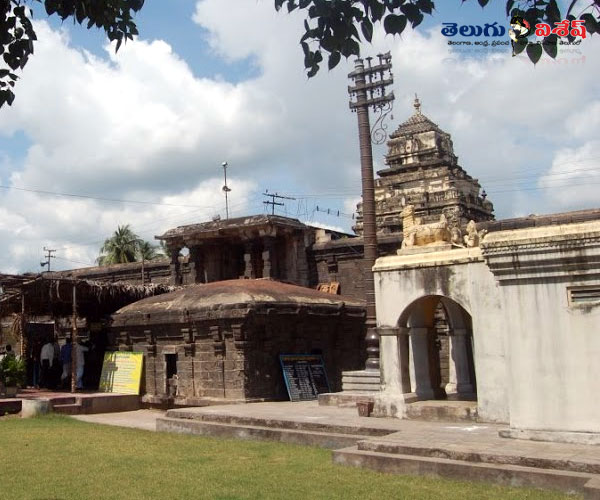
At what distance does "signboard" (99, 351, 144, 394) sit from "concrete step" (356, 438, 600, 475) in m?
12.0

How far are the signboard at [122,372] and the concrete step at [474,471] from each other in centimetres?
1187

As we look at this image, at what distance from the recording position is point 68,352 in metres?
20.4

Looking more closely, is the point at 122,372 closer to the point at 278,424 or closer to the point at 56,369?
the point at 56,369

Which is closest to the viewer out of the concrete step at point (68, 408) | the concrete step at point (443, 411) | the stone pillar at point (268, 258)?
the concrete step at point (443, 411)

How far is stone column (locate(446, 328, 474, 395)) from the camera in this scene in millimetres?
12820

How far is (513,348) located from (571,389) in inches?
30.9

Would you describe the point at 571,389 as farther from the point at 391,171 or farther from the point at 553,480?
the point at 391,171

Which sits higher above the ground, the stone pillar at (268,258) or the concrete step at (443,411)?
the stone pillar at (268,258)

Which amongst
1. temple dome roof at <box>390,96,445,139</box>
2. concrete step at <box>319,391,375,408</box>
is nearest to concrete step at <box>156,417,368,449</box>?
concrete step at <box>319,391,375,408</box>

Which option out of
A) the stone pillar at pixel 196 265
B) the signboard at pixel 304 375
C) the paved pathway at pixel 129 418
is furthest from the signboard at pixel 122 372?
the stone pillar at pixel 196 265

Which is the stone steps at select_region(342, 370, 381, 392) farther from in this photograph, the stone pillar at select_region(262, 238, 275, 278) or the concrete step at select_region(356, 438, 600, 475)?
the stone pillar at select_region(262, 238, 275, 278)

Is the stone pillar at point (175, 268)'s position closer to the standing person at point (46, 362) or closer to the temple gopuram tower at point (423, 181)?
the standing person at point (46, 362)

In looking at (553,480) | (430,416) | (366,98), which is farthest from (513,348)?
(366,98)

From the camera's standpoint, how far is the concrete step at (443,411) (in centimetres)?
990
